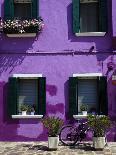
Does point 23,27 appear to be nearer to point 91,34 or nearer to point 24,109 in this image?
point 91,34

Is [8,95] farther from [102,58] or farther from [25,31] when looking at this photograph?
[102,58]

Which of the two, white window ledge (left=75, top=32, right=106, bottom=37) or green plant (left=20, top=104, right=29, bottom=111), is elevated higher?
white window ledge (left=75, top=32, right=106, bottom=37)

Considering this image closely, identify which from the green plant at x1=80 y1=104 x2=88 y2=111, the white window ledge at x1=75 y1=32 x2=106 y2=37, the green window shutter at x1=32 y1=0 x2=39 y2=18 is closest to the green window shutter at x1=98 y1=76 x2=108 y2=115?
the green plant at x1=80 y1=104 x2=88 y2=111

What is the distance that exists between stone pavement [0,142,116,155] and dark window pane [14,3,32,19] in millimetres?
5156

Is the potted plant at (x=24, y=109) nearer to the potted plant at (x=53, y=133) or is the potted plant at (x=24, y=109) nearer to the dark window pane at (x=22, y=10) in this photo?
the potted plant at (x=53, y=133)

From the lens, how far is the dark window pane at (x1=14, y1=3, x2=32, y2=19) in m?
15.8

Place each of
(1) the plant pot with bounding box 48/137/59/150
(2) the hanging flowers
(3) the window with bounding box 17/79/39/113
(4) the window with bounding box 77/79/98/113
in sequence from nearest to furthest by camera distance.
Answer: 1. (1) the plant pot with bounding box 48/137/59/150
2. (2) the hanging flowers
3. (4) the window with bounding box 77/79/98/113
4. (3) the window with bounding box 17/79/39/113

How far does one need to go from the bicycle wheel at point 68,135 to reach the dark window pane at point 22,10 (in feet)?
15.8

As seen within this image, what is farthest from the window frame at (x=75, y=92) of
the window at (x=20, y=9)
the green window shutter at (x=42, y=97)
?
the window at (x=20, y=9)

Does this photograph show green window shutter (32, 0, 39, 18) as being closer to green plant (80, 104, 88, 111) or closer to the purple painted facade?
the purple painted facade

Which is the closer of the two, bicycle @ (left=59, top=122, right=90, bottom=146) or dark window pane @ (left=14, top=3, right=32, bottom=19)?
bicycle @ (left=59, top=122, right=90, bottom=146)

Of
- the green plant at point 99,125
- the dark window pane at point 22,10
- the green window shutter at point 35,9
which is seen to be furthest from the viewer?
the dark window pane at point 22,10

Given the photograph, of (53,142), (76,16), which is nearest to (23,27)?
(76,16)

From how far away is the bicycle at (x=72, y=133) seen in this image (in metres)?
14.2
